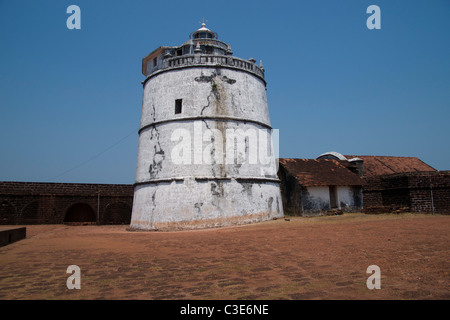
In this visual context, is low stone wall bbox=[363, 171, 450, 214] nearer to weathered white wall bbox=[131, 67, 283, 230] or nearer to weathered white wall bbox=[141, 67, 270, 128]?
weathered white wall bbox=[131, 67, 283, 230]

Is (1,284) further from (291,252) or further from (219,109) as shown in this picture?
(219,109)

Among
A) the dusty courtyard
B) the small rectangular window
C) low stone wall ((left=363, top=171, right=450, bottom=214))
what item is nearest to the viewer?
the dusty courtyard

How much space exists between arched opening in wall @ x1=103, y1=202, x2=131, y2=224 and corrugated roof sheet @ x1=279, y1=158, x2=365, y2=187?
10728 mm

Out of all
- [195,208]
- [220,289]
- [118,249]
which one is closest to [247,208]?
[195,208]

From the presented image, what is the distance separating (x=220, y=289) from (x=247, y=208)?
9369mm

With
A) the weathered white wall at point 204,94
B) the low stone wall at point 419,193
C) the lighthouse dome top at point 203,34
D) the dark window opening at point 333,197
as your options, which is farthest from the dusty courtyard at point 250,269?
the lighthouse dome top at point 203,34

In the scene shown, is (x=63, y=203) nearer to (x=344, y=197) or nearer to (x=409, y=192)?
(x=344, y=197)

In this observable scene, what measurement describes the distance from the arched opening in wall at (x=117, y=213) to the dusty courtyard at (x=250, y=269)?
43.7ft

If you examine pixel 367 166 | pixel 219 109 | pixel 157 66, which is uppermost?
pixel 157 66

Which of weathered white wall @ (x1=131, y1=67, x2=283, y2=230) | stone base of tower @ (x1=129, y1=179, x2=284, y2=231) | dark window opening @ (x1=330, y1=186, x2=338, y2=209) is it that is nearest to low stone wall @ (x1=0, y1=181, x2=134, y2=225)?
weathered white wall @ (x1=131, y1=67, x2=283, y2=230)

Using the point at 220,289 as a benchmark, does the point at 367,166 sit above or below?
above

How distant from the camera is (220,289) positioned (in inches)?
145

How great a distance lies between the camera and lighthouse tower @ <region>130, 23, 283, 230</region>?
1262 centimetres

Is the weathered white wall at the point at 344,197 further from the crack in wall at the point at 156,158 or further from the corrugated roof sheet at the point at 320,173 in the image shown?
the crack in wall at the point at 156,158
